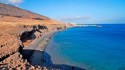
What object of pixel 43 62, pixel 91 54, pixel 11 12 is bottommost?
pixel 91 54

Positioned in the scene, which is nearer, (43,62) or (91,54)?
(43,62)

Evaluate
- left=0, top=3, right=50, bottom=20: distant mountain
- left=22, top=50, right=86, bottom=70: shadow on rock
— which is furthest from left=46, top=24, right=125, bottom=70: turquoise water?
left=0, top=3, right=50, bottom=20: distant mountain

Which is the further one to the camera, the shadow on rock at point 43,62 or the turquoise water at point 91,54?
the turquoise water at point 91,54

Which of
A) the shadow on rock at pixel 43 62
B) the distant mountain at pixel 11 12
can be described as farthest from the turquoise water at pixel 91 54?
the distant mountain at pixel 11 12

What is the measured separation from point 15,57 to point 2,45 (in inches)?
161

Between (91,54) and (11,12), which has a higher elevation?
(11,12)

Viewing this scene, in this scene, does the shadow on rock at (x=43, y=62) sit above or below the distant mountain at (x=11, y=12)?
below

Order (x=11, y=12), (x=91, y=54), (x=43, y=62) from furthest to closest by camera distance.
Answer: (x=11, y=12)
(x=91, y=54)
(x=43, y=62)

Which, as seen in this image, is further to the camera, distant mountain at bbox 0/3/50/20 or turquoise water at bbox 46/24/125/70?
distant mountain at bbox 0/3/50/20

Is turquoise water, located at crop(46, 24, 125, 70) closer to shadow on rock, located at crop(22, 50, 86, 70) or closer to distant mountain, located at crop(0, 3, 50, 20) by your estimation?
shadow on rock, located at crop(22, 50, 86, 70)

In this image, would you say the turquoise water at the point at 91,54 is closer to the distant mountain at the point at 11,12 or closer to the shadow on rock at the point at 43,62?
the shadow on rock at the point at 43,62

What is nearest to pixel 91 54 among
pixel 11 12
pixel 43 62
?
pixel 43 62

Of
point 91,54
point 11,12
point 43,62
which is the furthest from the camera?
point 11,12

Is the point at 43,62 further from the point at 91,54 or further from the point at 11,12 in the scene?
the point at 11,12
